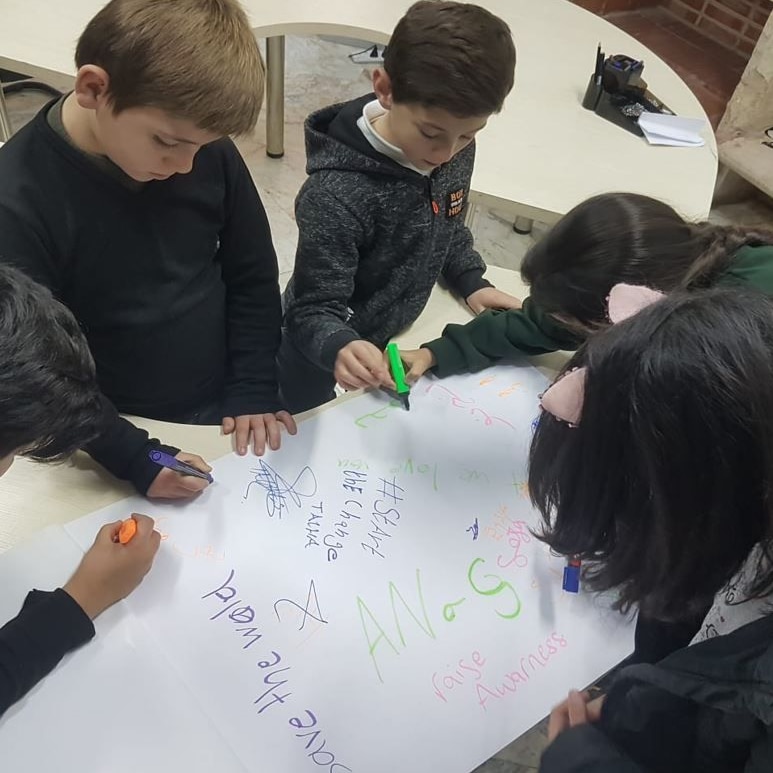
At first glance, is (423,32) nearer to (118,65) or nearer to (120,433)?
(118,65)

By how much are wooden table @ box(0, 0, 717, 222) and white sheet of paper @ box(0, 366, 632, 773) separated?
62 cm

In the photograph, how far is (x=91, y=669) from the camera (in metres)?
0.66

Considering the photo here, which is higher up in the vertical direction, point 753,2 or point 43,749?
point 753,2

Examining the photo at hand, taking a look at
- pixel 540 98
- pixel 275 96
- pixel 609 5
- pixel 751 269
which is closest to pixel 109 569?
pixel 751 269

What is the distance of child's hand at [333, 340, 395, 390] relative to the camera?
3.07 ft

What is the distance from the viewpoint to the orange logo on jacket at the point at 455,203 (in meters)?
1.09

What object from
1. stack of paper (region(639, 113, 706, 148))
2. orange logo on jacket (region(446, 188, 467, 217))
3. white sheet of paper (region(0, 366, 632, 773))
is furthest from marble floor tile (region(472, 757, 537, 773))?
stack of paper (region(639, 113, 706, 148))

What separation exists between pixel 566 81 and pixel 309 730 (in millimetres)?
1396

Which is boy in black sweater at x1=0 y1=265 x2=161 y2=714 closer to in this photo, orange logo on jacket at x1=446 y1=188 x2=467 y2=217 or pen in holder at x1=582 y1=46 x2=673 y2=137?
orange logo on jacket at x1=446 y1=188 x2=467 y2=217

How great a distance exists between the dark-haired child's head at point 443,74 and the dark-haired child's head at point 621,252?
0.61ft

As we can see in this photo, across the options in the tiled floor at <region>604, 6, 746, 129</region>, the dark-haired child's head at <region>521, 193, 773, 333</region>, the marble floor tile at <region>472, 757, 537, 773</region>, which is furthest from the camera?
the tiled floor at <region>604, 6, 746, 129</region>

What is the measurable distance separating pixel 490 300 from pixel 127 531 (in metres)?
0.64

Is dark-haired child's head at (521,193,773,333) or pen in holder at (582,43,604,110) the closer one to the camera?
dark-haired child's head at (521,193,773,333)

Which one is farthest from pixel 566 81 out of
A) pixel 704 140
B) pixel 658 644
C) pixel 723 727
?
pixel 723 727
